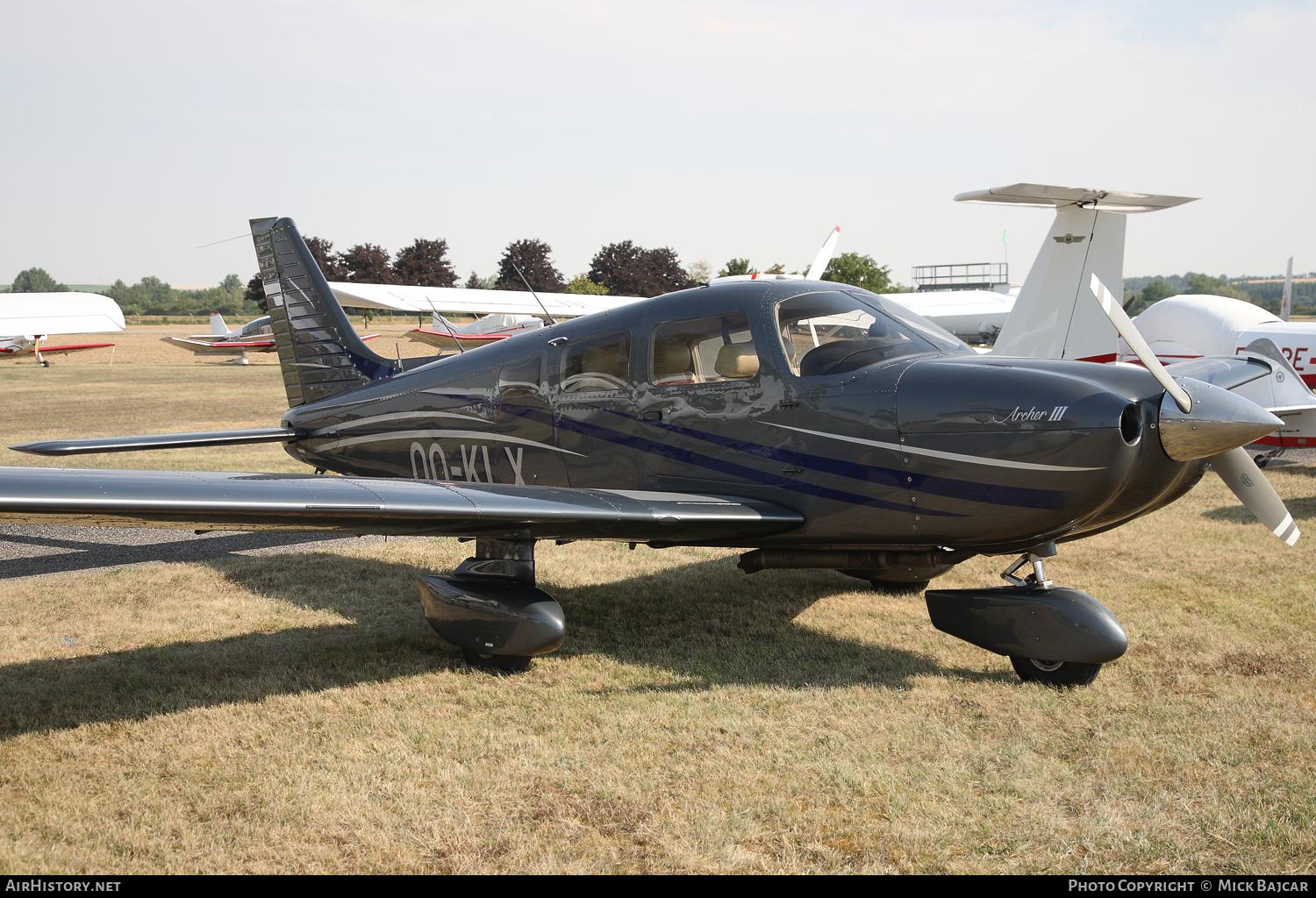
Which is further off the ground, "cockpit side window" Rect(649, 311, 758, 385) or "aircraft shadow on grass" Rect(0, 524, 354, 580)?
"cockpit side window" Rect(649, 311, 758, 385)

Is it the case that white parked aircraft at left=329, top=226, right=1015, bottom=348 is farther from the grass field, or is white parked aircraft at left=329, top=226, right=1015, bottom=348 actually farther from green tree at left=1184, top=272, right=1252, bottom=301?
green tree at left=1184, top=272, right=1252, bottom=301

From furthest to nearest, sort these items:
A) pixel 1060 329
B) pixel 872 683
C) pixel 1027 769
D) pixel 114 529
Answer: pixel 1060 329 < pixel 114 529 < pixel 872 683 < pixel 1027 769

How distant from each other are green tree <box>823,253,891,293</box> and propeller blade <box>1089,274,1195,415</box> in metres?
53.2

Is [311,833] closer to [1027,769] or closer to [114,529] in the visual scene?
[1027,769]

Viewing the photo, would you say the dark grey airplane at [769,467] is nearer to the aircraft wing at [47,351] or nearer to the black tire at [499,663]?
the black tire at [499,663]

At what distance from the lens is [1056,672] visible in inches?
197

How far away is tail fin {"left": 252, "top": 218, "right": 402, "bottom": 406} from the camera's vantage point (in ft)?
27.6

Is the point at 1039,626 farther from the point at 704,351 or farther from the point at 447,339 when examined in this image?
the point at 447,339

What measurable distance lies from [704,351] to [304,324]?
468 cm

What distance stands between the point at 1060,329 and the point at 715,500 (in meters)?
7.59

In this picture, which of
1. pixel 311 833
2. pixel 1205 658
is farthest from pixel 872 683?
pixel 311 833

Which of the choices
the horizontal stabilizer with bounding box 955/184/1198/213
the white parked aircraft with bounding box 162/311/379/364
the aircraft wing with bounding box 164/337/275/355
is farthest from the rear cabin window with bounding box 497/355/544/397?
the aircraft wing with bounding box 164/337/275/355

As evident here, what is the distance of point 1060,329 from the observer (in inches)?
440

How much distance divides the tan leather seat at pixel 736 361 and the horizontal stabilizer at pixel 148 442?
14.6 ft
